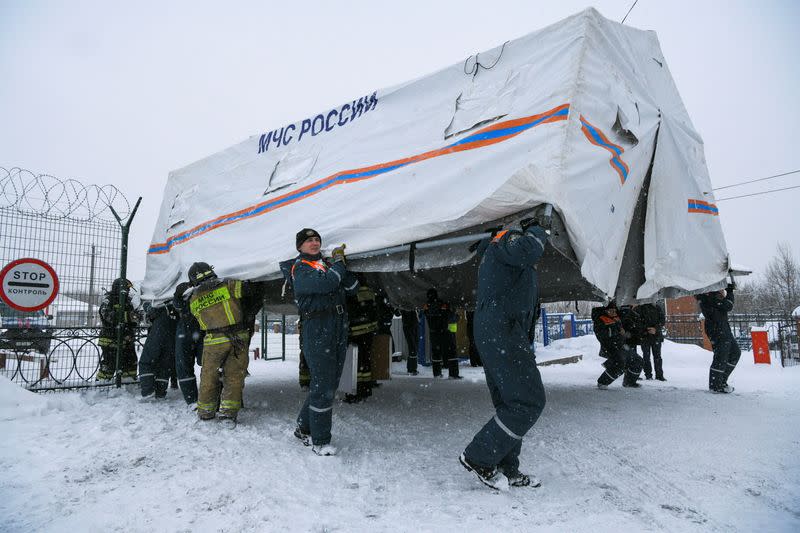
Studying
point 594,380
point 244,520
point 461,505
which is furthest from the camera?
point 594,380

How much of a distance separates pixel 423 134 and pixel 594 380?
→ 577cm

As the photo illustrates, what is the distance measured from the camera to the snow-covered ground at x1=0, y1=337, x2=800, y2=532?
227 centimetres

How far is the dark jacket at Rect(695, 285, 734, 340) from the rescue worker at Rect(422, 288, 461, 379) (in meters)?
3.58

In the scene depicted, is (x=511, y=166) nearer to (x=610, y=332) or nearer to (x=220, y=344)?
(x=220, y=344)

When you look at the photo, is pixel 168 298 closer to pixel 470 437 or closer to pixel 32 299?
pixel 32 299

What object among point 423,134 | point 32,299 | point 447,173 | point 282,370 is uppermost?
point 423,134

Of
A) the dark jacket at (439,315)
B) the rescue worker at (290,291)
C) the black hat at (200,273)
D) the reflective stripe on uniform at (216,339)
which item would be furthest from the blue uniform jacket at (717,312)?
the black hat at (200,273)

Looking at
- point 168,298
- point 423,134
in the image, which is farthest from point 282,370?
point 423,134

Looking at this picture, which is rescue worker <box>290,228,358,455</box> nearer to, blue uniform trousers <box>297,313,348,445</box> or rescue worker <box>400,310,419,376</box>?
blue uniform trousers <box>297,313,348,445</box>

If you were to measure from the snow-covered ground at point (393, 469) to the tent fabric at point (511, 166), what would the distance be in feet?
4.27

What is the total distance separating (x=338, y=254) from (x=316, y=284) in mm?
508

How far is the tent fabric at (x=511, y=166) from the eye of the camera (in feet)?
10.0

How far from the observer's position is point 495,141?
327cm

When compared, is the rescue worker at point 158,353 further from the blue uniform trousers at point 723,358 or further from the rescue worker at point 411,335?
the blue uniform trousers at point 723,358
